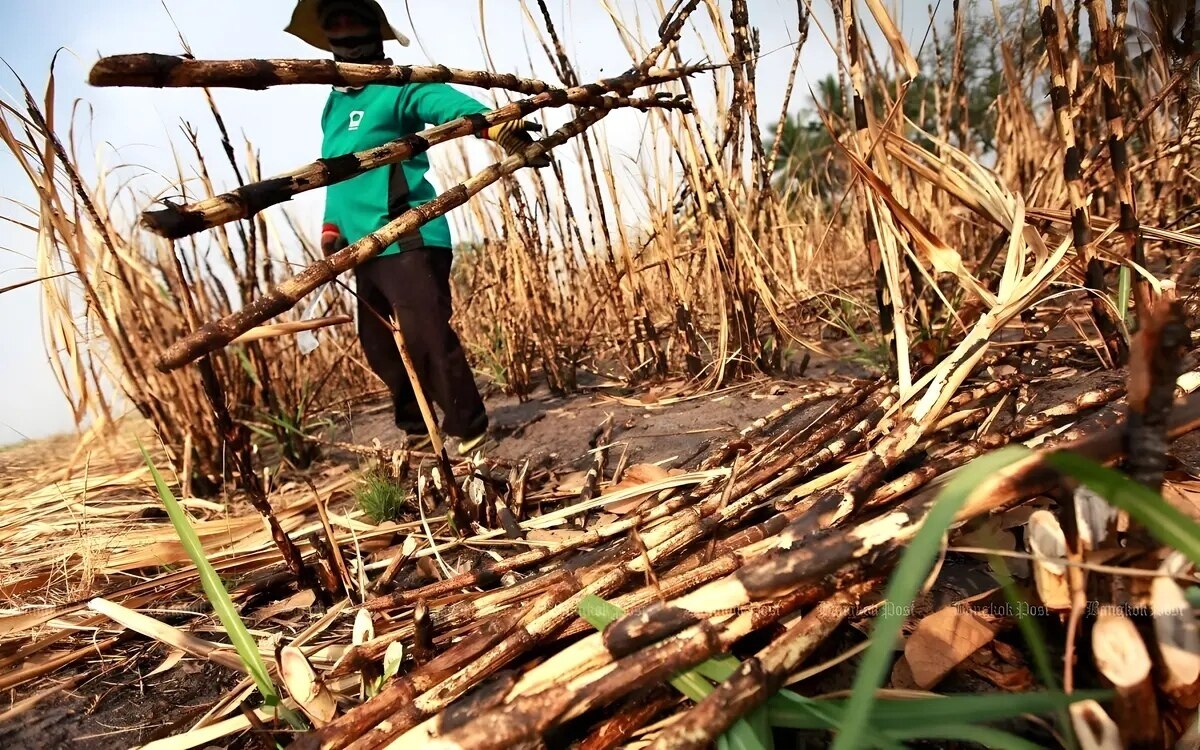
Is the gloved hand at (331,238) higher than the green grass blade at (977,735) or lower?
higher

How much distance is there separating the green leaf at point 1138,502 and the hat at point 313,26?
7.86 ft

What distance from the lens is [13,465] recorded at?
3168 mm

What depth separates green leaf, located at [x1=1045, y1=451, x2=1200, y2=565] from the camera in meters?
0.32

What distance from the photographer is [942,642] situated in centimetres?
57

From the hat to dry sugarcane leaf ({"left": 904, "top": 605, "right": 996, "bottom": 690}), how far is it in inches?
93.4

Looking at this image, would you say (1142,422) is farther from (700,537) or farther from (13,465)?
(13,465)

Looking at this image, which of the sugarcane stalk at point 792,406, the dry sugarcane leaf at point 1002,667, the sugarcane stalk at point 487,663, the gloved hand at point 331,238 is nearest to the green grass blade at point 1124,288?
the sugarcane stalk at point 792,406

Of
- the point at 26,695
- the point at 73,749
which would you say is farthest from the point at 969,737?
the point at 26,695

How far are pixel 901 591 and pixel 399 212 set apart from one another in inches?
76.4

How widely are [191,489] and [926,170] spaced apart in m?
2.13

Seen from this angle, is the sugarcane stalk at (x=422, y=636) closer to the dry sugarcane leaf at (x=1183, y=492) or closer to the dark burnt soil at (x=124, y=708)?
the dark burnt soil at (x=124, y=708)

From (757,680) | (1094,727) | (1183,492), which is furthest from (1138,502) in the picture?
(1183,492)

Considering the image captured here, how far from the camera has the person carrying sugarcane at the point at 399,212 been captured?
1.97 meters

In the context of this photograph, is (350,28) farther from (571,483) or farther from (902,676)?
(902,676)
